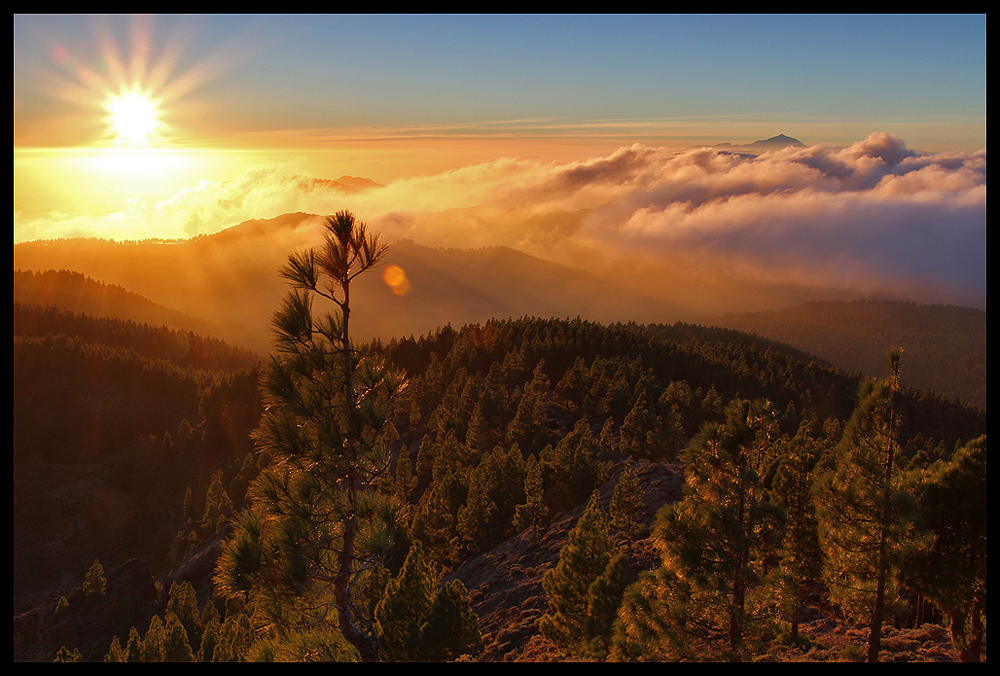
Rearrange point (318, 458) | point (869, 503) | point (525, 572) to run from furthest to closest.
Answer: point (525, 572) < point (869, 503) < point (318, 458)

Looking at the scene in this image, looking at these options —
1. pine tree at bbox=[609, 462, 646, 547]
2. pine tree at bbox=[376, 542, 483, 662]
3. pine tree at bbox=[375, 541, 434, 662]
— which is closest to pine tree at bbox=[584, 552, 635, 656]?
pine tree at bbox=[376, 542, 483, 662]

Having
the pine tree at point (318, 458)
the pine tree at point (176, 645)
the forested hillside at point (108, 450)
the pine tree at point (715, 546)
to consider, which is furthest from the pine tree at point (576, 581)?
the forested hillside at point (108, 450)

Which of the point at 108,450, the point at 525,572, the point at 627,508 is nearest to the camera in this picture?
the point at 627,508

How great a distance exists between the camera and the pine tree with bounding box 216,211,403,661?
856 cm

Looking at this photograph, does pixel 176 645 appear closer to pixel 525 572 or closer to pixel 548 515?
pixel 525 572

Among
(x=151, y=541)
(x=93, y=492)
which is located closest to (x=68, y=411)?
(x=93, y=492)

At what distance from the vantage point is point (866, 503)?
523 inches

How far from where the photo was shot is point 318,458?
8656 mm

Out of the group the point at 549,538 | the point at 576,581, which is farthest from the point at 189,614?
the point at 576,581

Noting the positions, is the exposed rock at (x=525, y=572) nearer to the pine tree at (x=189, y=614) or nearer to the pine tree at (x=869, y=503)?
the pine tree at (x=869, y=503)

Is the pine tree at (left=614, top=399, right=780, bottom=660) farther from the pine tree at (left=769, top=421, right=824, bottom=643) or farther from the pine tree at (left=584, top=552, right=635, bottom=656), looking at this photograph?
the pine tree at (left=769, top=421, right=824, bottom=643)

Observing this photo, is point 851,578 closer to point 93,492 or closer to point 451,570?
point 451,570

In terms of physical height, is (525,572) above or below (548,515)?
above
